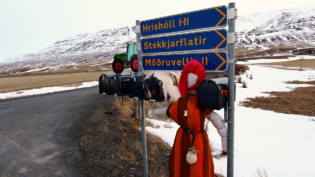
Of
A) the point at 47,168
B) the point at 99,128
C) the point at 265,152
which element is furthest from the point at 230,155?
the point at 99,128

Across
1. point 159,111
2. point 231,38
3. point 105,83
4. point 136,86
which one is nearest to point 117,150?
point 105,83

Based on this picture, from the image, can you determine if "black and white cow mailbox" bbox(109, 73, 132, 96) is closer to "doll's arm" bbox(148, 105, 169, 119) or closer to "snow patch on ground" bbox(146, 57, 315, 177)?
"doll's arm" bbox(148, 105, 169, 119)

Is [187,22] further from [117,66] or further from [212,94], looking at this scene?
[117,66]

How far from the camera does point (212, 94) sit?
182 centimetres

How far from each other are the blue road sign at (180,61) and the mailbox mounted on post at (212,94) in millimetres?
250

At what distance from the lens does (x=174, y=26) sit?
237cm

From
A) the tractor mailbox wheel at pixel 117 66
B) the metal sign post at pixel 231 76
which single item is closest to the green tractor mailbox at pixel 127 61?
the tractor mailbox wheel at pixel 117 66

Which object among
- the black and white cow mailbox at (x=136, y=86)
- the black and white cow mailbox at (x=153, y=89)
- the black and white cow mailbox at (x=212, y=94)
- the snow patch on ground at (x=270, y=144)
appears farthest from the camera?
the snow patch on ground at (x=270, y=144)

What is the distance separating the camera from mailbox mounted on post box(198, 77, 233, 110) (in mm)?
1791

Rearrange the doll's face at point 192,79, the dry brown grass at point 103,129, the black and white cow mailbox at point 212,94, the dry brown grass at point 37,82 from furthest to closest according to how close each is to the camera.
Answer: the dry brown grass at point 37,82 → the dry brown grass at point 103,129 → the doll's face at point 192,79 → the black and white cow mailbox at point 212,94

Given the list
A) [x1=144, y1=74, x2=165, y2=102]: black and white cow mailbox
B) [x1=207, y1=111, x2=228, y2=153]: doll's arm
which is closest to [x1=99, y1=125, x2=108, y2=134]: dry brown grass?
[x1=144, y1=74, x2=165, y2=102]: black and white cow mailbox

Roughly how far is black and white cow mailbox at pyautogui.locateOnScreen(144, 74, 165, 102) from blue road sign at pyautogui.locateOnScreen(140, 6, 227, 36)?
649 millimetres

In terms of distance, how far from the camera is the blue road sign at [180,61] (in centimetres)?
204

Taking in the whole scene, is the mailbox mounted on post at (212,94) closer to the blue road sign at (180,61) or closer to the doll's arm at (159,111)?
the blue road sign at (180,61)
